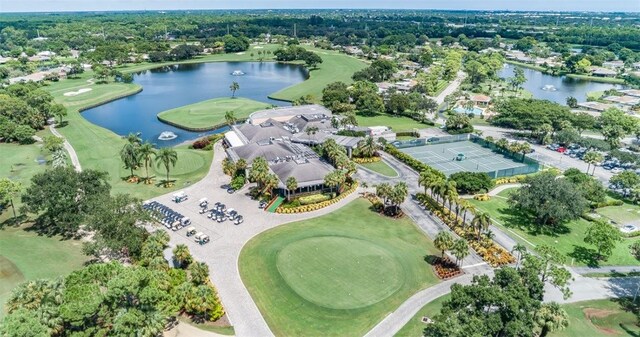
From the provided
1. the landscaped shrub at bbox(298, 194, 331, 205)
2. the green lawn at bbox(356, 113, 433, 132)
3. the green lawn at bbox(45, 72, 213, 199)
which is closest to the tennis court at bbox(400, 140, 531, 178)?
the green lawn at bbox(356, 113, 433, 132)

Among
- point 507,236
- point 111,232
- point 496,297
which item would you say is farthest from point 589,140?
point 111,232

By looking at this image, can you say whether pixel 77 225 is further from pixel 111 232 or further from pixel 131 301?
pixel 131 301

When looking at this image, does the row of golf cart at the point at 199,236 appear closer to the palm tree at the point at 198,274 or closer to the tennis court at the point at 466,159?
the palm tree at the point at 198,274

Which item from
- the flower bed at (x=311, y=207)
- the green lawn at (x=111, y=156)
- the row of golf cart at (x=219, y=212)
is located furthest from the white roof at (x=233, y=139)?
the flower bed at (x=311, y=207)

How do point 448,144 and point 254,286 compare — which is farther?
point 448,144

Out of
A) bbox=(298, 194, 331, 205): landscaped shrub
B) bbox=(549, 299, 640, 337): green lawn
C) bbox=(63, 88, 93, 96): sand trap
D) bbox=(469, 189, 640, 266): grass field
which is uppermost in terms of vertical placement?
bbox=(63, 88, 93, 96): sand trap

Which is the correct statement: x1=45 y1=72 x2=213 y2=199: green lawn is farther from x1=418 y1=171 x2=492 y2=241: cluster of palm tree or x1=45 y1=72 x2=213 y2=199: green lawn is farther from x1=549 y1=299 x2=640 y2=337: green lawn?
x1=549 y1=299 x2=640 y2=337: green lawn
